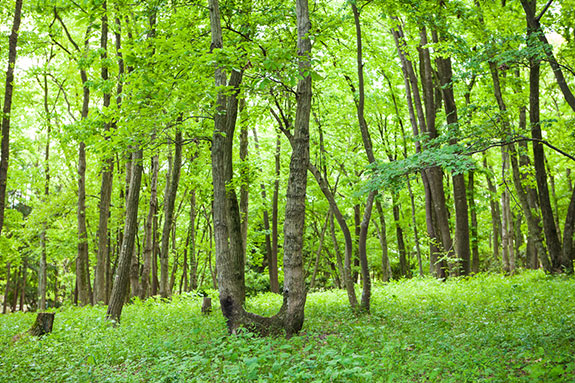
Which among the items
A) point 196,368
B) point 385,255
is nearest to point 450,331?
point 196,368

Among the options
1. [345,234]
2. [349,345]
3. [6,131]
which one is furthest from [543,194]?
[6,131]

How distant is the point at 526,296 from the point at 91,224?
23224mm

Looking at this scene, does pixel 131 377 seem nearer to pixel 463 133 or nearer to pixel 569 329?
pixel 569 329

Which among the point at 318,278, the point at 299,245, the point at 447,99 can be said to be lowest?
the point at 318,278

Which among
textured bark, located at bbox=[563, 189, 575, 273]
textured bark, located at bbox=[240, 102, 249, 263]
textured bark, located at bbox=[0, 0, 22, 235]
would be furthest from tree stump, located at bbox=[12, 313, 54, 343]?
textured bark, located at bbox=[563, 189, 575, 273]

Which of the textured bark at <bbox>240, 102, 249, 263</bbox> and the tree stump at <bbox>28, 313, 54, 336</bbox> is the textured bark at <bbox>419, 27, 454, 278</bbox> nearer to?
the textured bark at <bbox>240, 102, 249, 263</bbox>

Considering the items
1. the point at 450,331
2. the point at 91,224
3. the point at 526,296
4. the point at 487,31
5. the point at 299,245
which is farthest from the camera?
the point at 91,224

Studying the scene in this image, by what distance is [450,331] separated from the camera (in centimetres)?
710

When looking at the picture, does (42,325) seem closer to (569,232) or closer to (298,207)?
(298,207)

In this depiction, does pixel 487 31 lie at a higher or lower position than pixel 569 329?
higher

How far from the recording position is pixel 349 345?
6547 mm

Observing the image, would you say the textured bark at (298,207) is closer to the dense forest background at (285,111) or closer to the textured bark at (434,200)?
the dense forest background at (285,111)

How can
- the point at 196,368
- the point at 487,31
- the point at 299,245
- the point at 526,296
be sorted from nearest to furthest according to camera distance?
the point at 196,368
the point at 299,245
the point at 526,296
the point at 487,31

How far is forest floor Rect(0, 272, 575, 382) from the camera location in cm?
500
